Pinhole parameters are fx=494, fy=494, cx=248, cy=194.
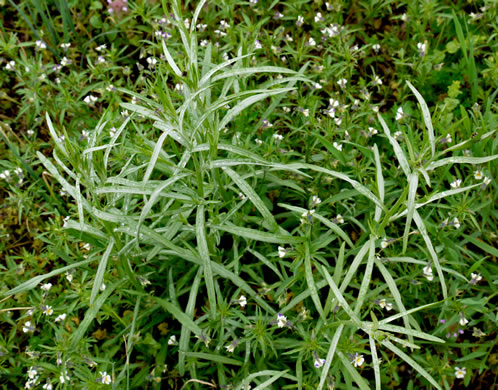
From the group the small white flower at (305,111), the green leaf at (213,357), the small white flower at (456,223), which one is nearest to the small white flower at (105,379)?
the green leaf at (213,357)

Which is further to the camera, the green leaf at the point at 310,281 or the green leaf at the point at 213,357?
the green leaf at the point at 213,357

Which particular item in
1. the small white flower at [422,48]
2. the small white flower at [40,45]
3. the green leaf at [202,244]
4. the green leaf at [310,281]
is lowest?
the green leaf at [310,281]

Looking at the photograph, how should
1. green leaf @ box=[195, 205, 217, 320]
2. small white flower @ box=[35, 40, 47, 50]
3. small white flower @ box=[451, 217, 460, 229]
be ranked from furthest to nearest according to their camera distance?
small white flower @ box=[35, 40, 47, 50]
small white flower @ box=[451, 217, 460, 229]
green leaf @ box=[195, 205, 217, 320]

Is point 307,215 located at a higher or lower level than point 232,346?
higher

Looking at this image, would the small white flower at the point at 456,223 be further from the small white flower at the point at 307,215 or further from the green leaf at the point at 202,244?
the green leaf at the point at 202,244

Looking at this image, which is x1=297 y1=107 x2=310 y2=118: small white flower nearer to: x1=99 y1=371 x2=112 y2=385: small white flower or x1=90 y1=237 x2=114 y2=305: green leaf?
x1=90 y1=237 x2=114 y2=305: green leaf

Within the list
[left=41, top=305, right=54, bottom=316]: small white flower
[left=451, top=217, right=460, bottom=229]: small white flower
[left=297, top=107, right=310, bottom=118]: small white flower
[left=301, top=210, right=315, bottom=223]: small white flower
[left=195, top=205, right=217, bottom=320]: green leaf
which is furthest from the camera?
[left=297, top=107, right=310, bottom=118]: small white flower

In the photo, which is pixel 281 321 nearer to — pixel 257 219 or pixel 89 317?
pixel 257 219

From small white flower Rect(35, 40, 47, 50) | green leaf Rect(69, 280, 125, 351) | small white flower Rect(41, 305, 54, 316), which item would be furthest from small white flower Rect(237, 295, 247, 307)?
small white flower Rect(35, 40, 47, 50)

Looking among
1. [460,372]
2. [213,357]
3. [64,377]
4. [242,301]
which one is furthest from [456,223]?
[64,377]
